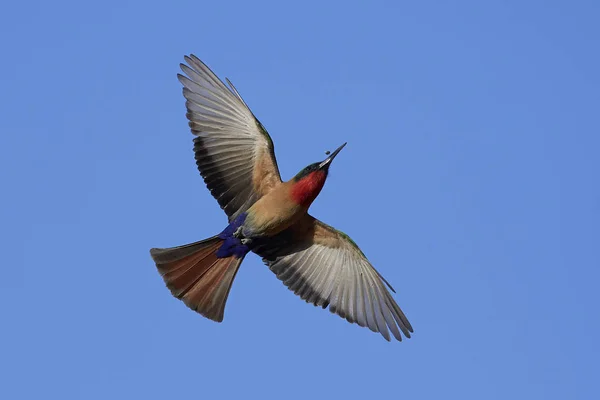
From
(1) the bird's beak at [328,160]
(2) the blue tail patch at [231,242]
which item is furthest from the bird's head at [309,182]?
(2) the blue tail patch at [231,242]

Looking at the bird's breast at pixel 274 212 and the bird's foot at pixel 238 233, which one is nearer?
the bird's breast at pixel 274 212

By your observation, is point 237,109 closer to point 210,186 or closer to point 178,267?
point 210,186

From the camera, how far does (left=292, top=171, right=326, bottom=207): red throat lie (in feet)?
47.0

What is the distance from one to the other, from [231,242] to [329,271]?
1556 millimetres

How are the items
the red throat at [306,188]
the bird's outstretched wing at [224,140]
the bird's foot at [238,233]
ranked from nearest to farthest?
the red throat at [306,188] → the bird's foot at [238,233] → the bird's outstretched wing at [224,140]

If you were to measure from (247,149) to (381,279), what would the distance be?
260 centimetres

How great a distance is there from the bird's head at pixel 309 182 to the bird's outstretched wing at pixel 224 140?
584 millimetres

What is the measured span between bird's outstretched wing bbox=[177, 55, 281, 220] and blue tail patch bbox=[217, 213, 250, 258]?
243 mm

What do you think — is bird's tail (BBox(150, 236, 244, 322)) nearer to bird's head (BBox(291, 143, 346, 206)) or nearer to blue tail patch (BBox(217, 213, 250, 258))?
blue tail patch (BBox(217, 213, 250, 258))

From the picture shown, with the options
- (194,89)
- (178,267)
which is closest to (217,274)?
(178,267)

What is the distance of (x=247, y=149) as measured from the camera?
14969 mm

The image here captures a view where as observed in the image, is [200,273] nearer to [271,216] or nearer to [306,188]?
[271,216]

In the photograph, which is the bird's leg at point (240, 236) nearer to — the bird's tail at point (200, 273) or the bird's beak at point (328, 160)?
the bird's tail at point (200, 273)

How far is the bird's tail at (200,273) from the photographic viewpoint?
14.5 m
